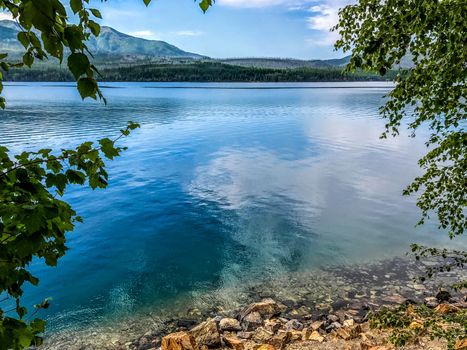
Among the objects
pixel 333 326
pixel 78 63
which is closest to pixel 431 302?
pixel 333 326

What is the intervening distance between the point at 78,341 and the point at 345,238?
18.8 m

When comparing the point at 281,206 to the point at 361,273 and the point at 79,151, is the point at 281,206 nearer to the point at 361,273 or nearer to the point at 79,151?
the point at 361,273

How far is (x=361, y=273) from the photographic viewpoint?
1994 cm

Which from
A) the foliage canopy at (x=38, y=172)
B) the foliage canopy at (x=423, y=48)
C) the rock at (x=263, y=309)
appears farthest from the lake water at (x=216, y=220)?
the foliage canopy at (x=38, y=172)

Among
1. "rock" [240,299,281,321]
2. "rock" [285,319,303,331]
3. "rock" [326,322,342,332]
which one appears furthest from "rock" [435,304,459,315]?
"rock" [240,299,281,321]

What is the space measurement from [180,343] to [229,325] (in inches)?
114

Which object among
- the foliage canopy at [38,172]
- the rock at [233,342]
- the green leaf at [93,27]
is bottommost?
the rock at [233,342]

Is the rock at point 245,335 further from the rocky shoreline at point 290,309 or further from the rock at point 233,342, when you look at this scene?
the rock at point 233,342

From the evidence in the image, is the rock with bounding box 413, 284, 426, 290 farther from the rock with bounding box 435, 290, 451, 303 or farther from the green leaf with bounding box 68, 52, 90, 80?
the green leaf with bounding box 68, 52, 90, 80

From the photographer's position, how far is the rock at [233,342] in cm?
1300

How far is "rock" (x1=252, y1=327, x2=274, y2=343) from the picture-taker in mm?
13447

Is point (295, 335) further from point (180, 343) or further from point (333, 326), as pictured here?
point (180, 343)

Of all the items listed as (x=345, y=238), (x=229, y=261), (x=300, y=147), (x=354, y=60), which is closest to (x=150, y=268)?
(x=229, y=261)

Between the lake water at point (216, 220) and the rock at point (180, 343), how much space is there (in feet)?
13.1
